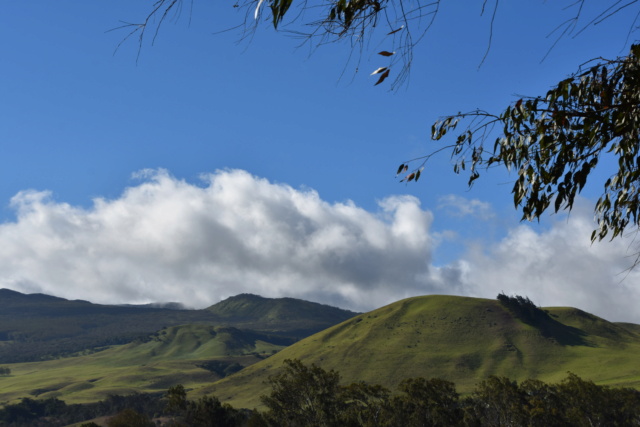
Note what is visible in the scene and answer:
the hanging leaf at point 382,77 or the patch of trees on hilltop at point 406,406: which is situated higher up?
the hanging leaf at point 382,77

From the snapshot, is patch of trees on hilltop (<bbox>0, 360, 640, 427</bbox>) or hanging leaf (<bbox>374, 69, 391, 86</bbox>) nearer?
hanging leaf (<bbox>374, 69, 391, 86</bbox>)

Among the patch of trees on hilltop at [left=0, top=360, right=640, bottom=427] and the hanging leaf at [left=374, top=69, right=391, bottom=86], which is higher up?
the hanging leaf at [left=374, top=69, right=391, bottom=86]

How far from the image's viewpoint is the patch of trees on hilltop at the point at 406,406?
194 ft

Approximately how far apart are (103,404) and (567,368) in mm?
145052

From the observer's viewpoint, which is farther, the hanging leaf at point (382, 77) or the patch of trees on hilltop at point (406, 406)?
the patch of trees on hilltop at point (406, 406)

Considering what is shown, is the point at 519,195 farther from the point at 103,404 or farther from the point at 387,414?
the point at 103,404

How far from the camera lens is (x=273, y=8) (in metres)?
7.46

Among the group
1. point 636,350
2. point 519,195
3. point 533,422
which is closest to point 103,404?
point 533,422

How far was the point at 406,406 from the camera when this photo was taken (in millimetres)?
64125

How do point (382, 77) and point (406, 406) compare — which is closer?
point (382, 77)

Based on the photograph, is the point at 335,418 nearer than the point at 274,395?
Yes

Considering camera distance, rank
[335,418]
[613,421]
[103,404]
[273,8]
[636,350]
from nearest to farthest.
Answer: [273,8], [335,418], [613,421], [103,404], [636,350]

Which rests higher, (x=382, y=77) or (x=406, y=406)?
(x=382, y=77)

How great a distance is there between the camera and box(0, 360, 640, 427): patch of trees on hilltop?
59.2 metres
